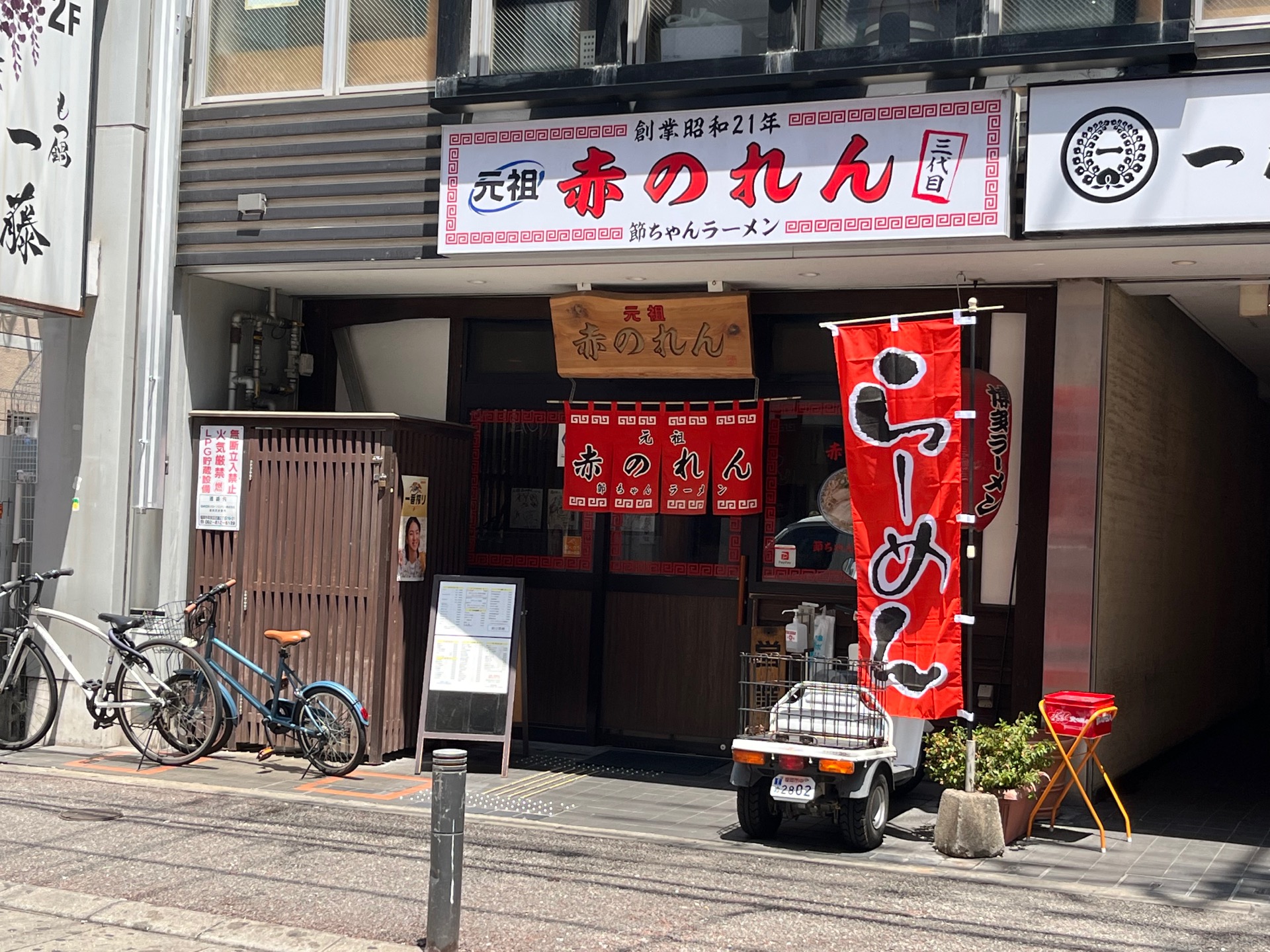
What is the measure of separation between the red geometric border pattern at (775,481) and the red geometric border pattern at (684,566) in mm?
274

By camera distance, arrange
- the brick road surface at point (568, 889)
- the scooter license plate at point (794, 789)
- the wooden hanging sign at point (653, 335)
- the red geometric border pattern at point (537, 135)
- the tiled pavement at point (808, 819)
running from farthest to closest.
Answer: the wooden hanging sign at point (653, 335)
the red geometric border pattern at point (537, 135)
the scooter license plate at point (794, 789)
the tiled pavement at point (808, 819)
the brick road surface at point (568, 889)

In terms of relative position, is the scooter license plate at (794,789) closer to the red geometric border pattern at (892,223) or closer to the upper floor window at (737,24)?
the red geometric border pattern at (892,223)

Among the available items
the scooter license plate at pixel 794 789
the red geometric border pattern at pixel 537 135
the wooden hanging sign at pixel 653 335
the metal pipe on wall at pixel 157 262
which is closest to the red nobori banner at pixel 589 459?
the wooden hanging sign at pixel 653 335

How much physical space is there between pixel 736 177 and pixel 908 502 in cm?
283

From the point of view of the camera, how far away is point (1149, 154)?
9094mm

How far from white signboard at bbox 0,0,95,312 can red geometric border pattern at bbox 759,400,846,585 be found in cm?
620

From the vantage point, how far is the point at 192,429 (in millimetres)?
12406

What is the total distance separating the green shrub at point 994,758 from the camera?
366 inches

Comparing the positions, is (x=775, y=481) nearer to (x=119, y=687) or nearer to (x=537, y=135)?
(x=537, y=135)

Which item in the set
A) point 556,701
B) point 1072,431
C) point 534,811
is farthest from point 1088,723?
point 556,701

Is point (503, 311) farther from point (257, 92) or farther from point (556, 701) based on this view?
point (556, 701)

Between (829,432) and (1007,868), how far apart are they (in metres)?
4.37

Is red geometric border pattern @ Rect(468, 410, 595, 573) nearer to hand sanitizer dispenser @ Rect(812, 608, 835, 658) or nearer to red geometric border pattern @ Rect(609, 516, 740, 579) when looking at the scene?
red geometric border pattern @ Rect(609, 516, 740, 579)

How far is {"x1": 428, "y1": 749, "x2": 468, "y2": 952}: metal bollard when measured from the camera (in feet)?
21.8
